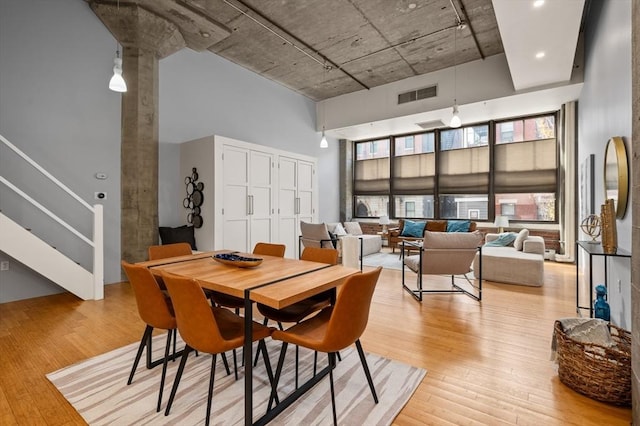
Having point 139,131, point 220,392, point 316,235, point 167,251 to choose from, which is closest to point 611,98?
point 316,235

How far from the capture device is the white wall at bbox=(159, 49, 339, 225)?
523 centimetres

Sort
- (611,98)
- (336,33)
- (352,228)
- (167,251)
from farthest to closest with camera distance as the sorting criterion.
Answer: (352,228) < (336,33) < (611,98) < (167,251)

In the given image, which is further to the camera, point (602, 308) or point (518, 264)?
point (518, 264)

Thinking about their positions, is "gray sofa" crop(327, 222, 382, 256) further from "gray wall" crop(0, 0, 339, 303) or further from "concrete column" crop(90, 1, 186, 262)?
"concrete column" crop(90, 1, 186, 262)

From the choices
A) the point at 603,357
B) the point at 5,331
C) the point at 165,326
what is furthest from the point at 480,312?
the point at 5,331

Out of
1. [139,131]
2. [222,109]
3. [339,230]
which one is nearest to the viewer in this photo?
[139,131]

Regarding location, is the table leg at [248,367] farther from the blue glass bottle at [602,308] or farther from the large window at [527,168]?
the large window at [527,168]

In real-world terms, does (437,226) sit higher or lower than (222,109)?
lower

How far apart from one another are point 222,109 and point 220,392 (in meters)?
5.36

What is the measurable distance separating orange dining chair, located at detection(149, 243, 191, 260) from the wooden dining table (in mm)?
357

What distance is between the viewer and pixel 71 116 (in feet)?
14.0

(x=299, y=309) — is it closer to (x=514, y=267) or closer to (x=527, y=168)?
(x=514, y=267)

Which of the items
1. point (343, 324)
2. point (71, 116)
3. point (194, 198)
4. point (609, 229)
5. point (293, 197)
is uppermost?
point (71, 116)

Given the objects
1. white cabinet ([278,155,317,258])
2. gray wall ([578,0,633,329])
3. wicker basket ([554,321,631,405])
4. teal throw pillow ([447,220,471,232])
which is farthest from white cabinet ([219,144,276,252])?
gray wall ([578,0,633,329])
